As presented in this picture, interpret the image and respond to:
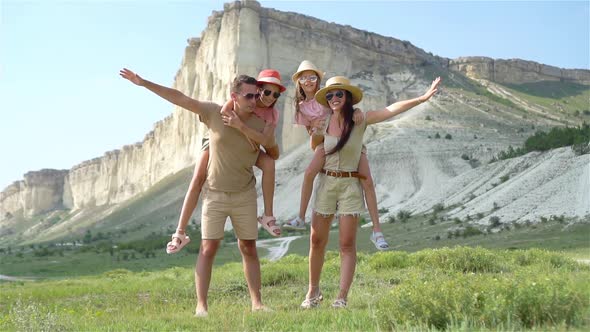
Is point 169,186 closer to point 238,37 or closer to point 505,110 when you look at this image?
point 238,37

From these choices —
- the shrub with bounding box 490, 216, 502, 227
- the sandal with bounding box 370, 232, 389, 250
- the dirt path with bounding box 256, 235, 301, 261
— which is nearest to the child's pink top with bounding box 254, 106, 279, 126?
A: the sandal with bounding box 370, 232, 389, 250

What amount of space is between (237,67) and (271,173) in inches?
2269

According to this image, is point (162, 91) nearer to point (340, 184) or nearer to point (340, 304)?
point (340, 184)

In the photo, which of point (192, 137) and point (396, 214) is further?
point (192, 137)

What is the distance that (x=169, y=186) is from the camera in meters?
63.4

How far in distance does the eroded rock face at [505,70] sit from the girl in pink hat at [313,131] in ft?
285

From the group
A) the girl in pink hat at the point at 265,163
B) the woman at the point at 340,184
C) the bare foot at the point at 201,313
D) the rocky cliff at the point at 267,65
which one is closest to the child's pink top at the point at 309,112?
the woman at the point at 340,184

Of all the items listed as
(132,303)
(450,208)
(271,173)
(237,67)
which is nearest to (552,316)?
(271,173)

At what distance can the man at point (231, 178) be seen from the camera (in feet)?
20.2

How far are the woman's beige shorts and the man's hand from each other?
2.01 meters

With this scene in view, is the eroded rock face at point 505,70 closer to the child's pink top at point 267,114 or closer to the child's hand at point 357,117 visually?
the child's hand at point 357,117

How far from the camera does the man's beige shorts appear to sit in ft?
20.3

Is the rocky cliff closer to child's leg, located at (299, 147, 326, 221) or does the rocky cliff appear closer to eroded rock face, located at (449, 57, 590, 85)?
eroded rock face, located at (449, 57, 590, 85)

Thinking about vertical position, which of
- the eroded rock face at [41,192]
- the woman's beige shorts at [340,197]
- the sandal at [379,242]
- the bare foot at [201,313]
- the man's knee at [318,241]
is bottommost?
the eroded rock face at [41,192]
